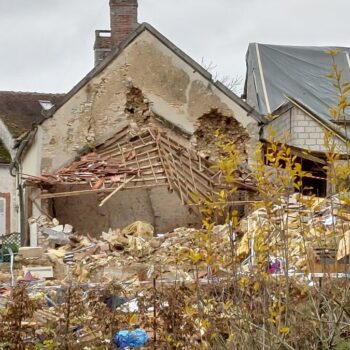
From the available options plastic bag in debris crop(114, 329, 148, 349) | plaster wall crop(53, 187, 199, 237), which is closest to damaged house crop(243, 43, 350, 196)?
plaster wall crop(53, 187, 199, 237)

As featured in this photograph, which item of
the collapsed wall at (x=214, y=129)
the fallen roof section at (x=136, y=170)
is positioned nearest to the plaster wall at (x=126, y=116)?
A: the collapsed wall at (x=214, y=129)

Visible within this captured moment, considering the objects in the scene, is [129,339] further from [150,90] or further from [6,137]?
[6,137]

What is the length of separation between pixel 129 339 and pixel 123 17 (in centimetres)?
2048

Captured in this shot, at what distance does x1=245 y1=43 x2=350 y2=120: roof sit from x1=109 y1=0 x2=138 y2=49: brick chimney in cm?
502

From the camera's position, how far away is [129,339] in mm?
6496

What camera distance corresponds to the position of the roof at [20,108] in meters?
35.6

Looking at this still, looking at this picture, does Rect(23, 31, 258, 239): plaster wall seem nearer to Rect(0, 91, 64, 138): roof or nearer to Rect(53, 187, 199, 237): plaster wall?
Rect(53, 187, 199, 237): plaster wall

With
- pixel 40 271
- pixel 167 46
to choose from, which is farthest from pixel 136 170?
pixel 40 271

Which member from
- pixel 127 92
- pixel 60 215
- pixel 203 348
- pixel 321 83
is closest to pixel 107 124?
pixel 127 92

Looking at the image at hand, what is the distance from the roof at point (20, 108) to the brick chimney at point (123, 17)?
9736 mm

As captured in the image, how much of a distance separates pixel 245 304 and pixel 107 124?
17.0 metres

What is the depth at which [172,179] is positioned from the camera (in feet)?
67.7

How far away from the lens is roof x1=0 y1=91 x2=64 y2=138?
117ft

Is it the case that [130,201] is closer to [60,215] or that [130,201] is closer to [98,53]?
[60,215]
